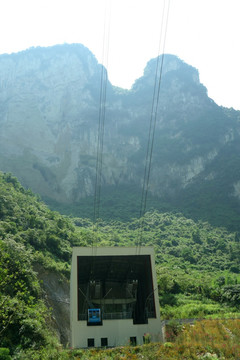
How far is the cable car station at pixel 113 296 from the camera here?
20875mm

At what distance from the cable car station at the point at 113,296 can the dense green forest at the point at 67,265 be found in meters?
2.39

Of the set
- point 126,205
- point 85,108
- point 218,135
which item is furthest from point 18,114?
point 218,135

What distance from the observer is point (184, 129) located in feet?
433

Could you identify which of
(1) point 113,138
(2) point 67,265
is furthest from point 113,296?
(1) point 113,138

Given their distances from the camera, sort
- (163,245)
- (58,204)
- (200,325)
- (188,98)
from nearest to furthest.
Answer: (200,325)
(163,245)
(58,204)
(188,98)

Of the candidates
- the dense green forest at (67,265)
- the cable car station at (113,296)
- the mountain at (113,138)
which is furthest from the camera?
the mountain at (113,138)

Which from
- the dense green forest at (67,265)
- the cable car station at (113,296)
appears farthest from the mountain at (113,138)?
the cable car station at (113,296)

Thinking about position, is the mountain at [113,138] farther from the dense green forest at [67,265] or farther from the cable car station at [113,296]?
the cable car station at [113,296]

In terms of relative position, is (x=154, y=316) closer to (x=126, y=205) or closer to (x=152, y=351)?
(x=152, y=351)

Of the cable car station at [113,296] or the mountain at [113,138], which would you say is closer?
the cable car station at [113,296]

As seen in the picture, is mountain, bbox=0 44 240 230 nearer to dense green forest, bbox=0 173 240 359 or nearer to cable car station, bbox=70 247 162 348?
dense green forest, bbox=0 173 240 359

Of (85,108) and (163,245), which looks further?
(85,108)

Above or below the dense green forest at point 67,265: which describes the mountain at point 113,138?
above

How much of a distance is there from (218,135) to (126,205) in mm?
48573
